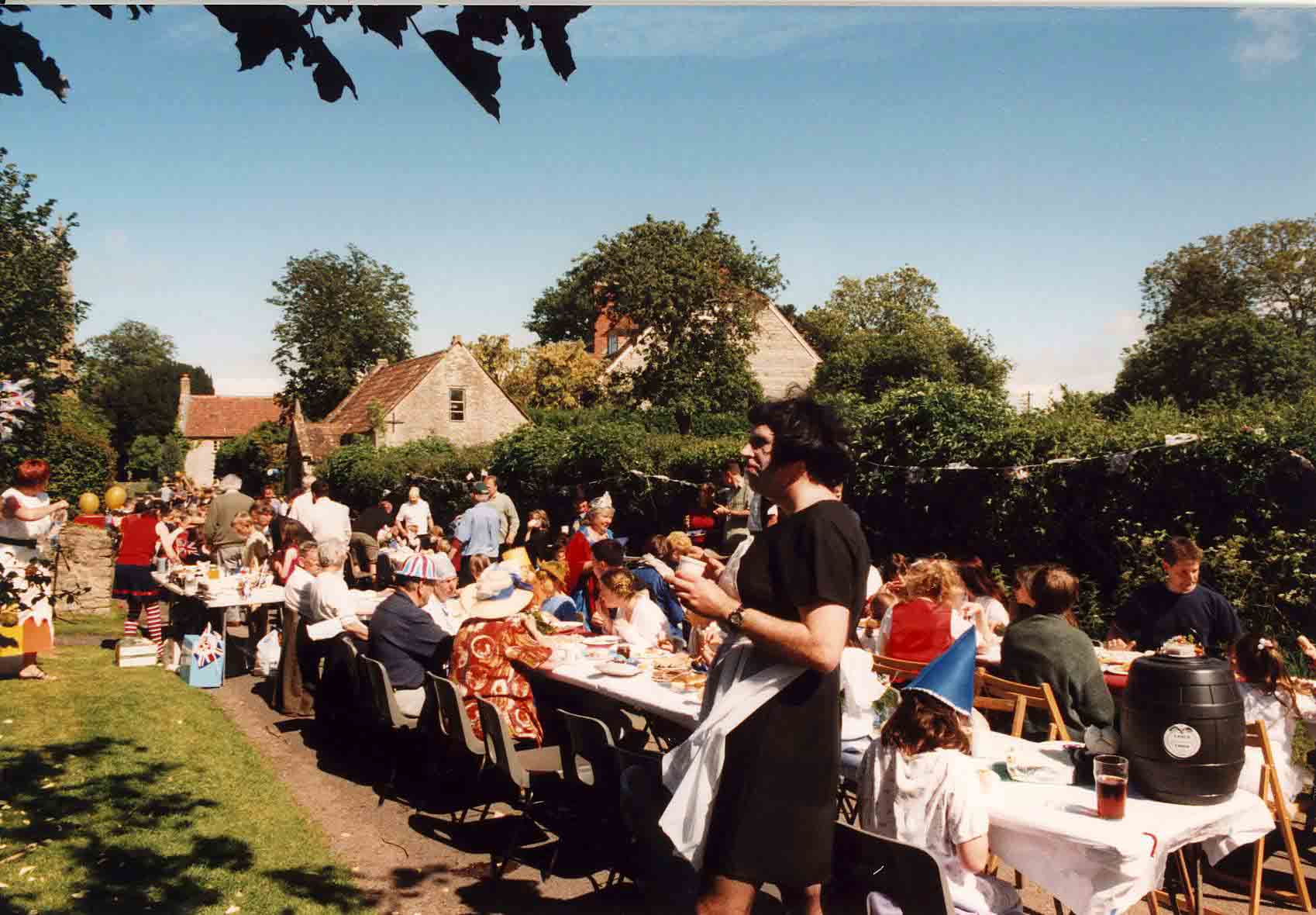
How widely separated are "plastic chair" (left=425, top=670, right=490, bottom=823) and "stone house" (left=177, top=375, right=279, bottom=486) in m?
68.2

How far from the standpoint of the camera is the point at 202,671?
932cm

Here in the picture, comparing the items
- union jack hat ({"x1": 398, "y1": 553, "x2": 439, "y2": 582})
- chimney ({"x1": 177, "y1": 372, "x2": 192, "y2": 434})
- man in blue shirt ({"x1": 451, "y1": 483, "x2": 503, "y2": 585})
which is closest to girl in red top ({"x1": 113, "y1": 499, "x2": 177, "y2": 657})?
man in blue shirt ({"x1": 451, "y1": 483, "x2": 503, "y2": 585})

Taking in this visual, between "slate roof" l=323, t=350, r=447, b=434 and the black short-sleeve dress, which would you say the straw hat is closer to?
the black short-sleeve dress

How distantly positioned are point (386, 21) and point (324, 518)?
10.3 meters

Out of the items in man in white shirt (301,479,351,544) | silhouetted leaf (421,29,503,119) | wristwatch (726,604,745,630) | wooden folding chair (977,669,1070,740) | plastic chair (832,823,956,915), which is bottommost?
plastic chair (832,823,956,915)

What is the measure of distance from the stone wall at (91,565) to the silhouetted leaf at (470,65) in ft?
34.5

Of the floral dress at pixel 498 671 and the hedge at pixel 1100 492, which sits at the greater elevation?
the hedge at pixel 1100 492

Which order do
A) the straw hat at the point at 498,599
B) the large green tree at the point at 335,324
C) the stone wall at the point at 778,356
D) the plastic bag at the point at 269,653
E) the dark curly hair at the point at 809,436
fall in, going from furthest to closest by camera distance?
the stone wall at the point at 778,356, the large green tree at the point at 335,324, the plastic bag at the point at 269,653, the straw hat at the point at 498,599, the dark curly hair at the point at 809,436

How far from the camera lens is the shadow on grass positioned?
14.7 ft

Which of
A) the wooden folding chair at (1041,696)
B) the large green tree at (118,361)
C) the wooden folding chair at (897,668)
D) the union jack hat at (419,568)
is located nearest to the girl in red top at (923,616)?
the wooden folding chair at (897,668)

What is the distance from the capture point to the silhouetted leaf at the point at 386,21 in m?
3.30

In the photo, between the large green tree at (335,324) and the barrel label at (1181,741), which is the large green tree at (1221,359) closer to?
the large green tree at (335,324)

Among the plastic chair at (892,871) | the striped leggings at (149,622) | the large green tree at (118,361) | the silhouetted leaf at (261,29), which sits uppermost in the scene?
the silhouetted leaf at (261,29)

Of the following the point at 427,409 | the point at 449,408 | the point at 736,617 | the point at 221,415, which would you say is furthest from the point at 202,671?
the point at 221,415
